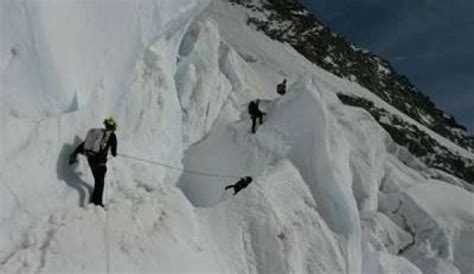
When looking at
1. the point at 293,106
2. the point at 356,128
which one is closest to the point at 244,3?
the point at 356,128

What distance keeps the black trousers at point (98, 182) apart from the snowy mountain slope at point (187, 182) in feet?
0.75

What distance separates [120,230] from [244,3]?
78738 millimetres

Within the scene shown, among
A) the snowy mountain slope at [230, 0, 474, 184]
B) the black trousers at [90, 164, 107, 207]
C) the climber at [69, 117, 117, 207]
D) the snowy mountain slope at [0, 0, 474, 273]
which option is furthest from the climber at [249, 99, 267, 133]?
the snowy mountain slope at [230, 0, 474, 184]

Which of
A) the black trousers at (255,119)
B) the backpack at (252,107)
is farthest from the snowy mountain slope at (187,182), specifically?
the backpack at (252,107)

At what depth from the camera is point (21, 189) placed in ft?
44.2

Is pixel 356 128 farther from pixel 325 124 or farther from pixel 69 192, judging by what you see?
pixel 69 192

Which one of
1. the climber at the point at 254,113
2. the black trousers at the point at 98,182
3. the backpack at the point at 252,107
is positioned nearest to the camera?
the black trousers at the point at 98,182

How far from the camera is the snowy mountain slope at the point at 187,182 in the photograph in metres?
13.7

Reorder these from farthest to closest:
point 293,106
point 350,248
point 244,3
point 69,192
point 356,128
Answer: point 244,3 < point 356,128 < point 293,106 < point 350,248 < point 69,192

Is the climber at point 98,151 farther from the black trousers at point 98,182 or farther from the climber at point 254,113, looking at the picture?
the climber at point 254,113

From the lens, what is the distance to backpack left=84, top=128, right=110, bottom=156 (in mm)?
14359

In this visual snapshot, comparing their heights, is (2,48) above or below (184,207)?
above

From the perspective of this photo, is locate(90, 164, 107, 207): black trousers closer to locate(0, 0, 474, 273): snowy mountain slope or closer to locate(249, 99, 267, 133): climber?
locate(0, 0, 474, 273): snowy mountain slope

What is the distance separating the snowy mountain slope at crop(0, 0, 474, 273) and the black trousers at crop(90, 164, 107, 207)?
23cm
